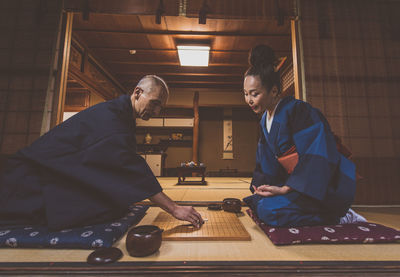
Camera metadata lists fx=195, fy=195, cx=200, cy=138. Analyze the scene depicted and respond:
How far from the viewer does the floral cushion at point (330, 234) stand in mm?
1078

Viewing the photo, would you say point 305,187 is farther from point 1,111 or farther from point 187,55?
point 187,55

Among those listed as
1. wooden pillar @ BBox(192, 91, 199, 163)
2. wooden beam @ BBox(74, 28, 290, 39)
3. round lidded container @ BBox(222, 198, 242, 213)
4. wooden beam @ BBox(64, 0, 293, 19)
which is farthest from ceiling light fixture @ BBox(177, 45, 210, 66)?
round lidded container @ BBox(222, 198, 242, 213)

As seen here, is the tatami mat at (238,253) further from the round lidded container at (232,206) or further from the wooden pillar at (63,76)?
the wooden pillar at (63,76)

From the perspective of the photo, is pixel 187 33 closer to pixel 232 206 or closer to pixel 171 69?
pixel 171 69

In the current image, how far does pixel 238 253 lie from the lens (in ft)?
3.18

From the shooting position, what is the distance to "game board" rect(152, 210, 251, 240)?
3.76ft

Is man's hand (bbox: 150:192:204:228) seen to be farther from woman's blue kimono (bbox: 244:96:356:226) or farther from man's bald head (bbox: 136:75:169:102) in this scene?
man's bald head (bbox: 136:75:169:102)

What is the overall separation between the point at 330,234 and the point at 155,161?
6989 millimetres

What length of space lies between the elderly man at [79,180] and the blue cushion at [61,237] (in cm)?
8

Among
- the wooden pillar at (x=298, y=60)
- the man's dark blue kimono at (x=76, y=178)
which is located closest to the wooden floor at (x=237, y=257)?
the man's dark blue kimono at (x=76, y=178)

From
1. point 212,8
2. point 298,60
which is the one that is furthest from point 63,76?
point 298,60

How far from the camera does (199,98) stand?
812 cm

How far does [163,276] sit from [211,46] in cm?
478

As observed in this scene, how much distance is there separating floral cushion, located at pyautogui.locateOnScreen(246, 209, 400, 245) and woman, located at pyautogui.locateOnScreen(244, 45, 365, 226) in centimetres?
7
